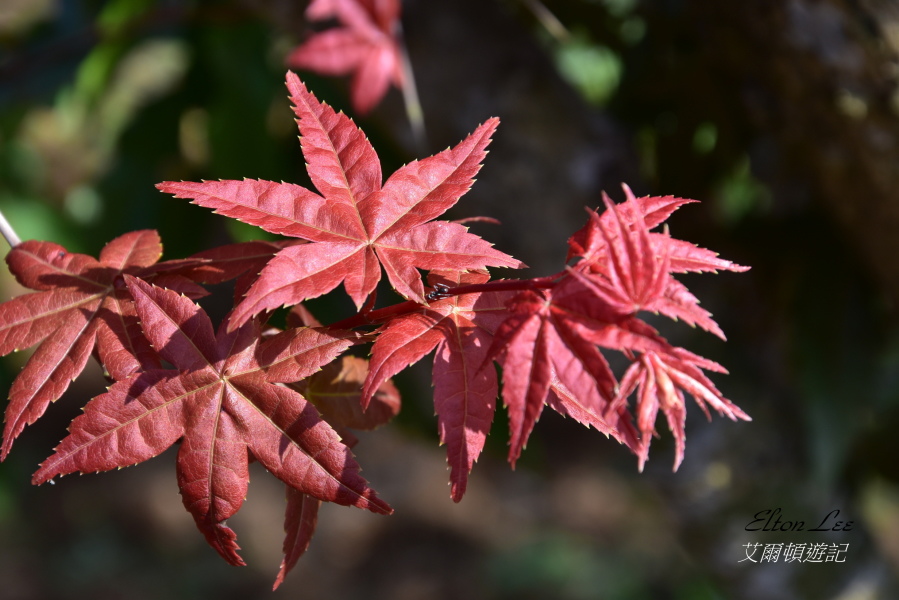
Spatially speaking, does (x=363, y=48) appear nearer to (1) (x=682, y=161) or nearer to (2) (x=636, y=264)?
(1) (x=682, y=161)

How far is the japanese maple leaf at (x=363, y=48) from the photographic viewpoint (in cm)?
112

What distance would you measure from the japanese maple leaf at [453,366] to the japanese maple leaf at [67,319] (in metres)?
0.17

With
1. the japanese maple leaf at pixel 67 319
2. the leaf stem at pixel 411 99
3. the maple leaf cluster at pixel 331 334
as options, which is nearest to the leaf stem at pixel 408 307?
the maple leaf cluster at pixel 331 334

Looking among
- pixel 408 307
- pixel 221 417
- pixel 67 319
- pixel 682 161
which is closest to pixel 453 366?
pixel 408 307

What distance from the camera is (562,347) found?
466mm

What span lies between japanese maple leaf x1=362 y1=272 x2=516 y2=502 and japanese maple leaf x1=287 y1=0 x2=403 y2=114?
711mm

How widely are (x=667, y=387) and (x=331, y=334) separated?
0.24 m

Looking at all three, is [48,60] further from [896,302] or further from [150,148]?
[896,302]

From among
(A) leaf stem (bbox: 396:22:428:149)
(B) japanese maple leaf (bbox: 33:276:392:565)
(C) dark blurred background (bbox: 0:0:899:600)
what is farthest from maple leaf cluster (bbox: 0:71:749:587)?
(C) dark blurred background (bbox: 0:0:899:600)

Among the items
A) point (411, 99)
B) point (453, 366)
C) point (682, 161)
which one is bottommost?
point (682, 161)

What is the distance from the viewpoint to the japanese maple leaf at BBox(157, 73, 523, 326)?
502 mm

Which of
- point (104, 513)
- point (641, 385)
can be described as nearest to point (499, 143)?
point (641, 385)

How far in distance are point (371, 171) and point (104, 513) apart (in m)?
3.02

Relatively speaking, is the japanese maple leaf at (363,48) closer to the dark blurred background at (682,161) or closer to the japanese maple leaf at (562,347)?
the dark blurred background at (682,161)
